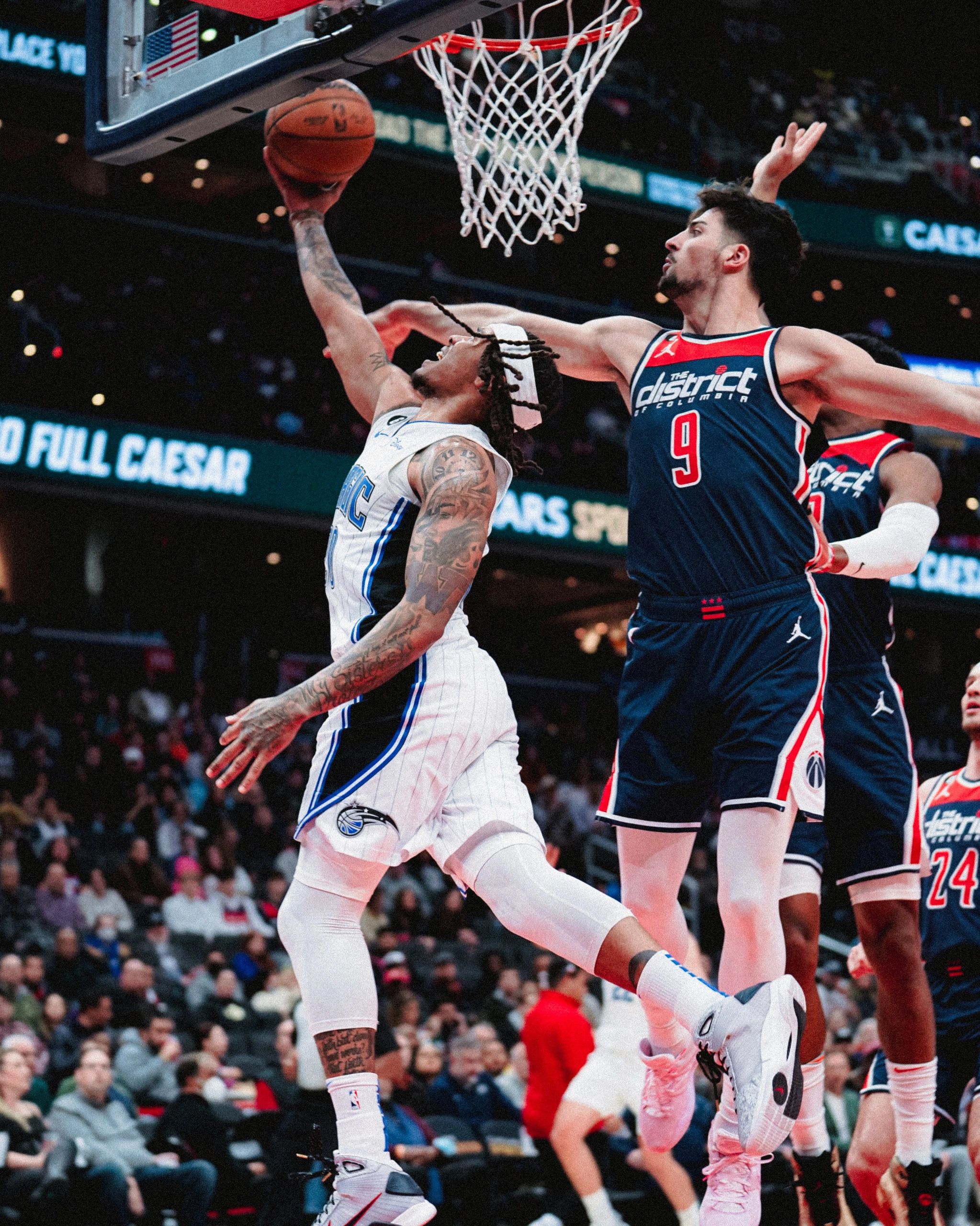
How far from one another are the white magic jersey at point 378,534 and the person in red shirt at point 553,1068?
546 cm

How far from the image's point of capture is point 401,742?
4.34 m

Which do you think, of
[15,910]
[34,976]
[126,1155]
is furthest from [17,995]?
[126,1155]

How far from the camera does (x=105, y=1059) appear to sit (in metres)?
9.60

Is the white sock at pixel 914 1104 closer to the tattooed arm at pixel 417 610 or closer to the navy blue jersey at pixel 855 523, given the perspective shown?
the navy blue jersey at pixel 855 523

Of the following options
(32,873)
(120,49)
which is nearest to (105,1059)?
(32,873)

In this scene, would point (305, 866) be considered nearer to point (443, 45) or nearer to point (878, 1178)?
point (878, 1178)

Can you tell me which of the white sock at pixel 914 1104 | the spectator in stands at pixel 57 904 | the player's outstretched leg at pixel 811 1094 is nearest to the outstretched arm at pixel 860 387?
the player's outstretched leg at pixel 811 1094

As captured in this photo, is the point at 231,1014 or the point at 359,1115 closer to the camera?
the point at 359,1115

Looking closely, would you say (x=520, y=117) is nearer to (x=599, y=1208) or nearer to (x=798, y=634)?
(x=798, y=634)

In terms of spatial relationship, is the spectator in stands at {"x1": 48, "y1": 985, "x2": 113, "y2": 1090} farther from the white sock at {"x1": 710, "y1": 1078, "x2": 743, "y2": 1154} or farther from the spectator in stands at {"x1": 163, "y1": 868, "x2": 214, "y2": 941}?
the white sock at {"x1": 710, "y1": 1078, "x2": 743, "y2": 1154}

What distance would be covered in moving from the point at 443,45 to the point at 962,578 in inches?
743

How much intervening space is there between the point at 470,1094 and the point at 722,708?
7.63 m

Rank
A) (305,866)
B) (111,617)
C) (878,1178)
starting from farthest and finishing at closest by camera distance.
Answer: (111,617), (878,1178), (305,866)

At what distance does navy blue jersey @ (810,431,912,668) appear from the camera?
5.72 metres
